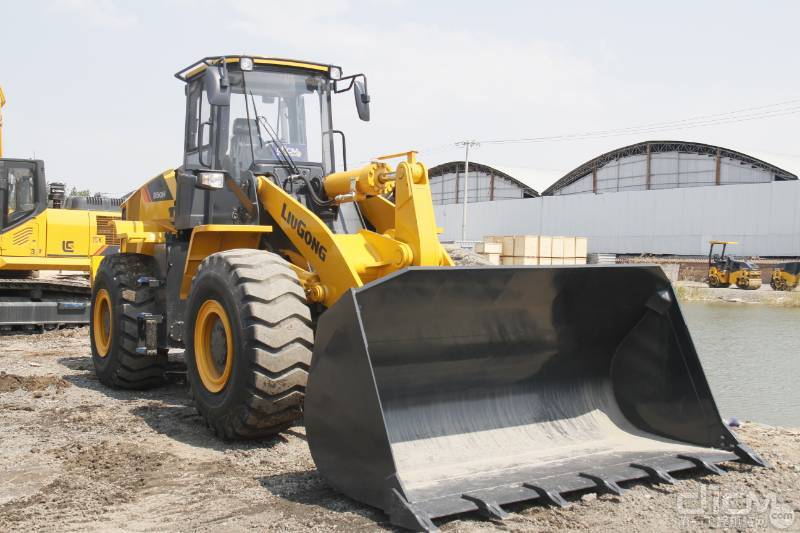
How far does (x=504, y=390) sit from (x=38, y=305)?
9.78 meters

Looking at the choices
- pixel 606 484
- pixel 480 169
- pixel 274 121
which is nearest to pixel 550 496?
pixel 606 484

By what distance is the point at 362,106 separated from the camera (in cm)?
747

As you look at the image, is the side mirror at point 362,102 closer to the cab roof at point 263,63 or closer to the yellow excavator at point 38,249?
the cab roof at point 263,63

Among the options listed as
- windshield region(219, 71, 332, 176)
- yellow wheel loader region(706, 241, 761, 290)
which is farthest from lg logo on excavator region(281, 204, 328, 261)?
yellow wheel loader region(706, 241, 761, 290)

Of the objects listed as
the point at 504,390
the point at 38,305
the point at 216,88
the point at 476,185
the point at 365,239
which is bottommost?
the point at 38,305

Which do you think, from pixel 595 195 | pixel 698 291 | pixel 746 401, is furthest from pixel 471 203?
pixel 746 401

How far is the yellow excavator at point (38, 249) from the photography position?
1278 centimetres

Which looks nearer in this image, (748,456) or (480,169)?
(748,456)

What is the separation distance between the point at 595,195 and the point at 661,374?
144 ft

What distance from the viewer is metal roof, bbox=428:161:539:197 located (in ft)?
177

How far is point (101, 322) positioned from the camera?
865cm

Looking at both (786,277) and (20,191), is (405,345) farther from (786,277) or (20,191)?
(786,277)

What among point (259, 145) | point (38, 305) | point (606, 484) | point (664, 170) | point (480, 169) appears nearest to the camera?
point (606, 484)

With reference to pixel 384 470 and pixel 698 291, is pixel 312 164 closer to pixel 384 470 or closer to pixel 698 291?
pixel 384 470
